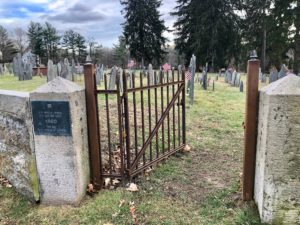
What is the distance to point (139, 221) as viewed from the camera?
3303 millimetres

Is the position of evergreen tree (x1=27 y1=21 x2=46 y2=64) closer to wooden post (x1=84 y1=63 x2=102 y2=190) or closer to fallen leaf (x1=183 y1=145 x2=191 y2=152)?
fallen leaf (x1=183 y1=145 x2=191 y2=152)

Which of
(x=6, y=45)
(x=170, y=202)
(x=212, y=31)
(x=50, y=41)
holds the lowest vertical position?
(x=170, y=202)

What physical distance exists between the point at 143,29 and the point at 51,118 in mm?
41232

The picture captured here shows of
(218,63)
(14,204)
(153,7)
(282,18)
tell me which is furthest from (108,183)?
(153,7)

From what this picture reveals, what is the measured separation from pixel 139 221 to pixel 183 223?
484mm

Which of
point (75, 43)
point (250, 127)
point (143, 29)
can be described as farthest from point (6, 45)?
point (250, 127)

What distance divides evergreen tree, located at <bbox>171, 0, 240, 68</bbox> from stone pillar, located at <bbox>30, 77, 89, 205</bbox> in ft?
108

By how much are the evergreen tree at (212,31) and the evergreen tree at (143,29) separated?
6.55m

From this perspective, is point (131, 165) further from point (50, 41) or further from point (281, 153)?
point (50, 41)

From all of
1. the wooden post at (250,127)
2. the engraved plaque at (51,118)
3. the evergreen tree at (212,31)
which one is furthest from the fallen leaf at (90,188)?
the evergreen tree at (212,31)

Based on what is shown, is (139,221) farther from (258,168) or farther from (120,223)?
(258,168)

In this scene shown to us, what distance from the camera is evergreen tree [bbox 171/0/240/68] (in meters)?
34.4

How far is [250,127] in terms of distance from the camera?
340 cm

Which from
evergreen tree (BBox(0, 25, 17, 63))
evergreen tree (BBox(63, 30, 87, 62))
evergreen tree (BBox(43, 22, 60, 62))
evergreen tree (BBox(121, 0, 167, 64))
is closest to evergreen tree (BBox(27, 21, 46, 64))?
evergreen tree (BBox(43, 22, 60, 62))
